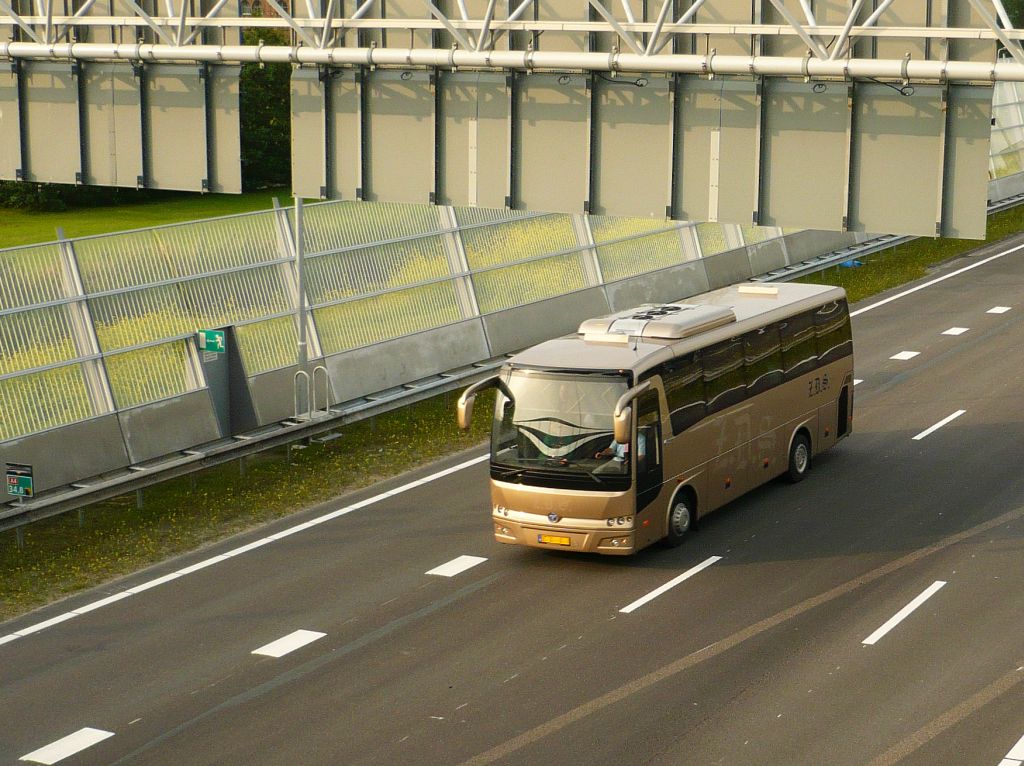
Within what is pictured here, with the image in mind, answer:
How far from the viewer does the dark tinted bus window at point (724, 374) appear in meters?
19.2

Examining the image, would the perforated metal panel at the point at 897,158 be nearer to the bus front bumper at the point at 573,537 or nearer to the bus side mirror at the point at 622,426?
the bus side mirror at the point at 622,426

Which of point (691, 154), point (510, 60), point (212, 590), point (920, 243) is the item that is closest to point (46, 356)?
point (212, 590)

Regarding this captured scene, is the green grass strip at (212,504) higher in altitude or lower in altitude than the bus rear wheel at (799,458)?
lower

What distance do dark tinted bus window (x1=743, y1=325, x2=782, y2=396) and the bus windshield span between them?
3.22m

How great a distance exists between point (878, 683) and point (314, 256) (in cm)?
1526

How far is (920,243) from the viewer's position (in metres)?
44.8

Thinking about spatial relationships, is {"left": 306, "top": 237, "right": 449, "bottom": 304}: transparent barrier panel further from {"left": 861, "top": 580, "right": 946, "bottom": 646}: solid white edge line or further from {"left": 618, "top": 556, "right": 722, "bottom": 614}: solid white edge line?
{"left": 861, "top": 580, "right": 946, "bottom": 646}: solid white edge line

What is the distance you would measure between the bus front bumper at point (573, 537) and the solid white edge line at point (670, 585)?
26.1 inches

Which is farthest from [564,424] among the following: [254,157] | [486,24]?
[254,157]

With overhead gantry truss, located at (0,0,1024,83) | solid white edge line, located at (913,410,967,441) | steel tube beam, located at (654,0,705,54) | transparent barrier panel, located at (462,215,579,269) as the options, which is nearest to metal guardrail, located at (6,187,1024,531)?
transparent barrier panel, located at (462,215,579,269)

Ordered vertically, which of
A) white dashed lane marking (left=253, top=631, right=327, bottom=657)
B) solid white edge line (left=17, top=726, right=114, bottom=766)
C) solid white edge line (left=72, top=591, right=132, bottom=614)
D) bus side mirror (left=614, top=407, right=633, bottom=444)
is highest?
bus side mirror (left=614, top=407, right=633, bottom=444)

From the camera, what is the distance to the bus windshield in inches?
694

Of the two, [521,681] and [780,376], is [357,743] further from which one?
[780,376]

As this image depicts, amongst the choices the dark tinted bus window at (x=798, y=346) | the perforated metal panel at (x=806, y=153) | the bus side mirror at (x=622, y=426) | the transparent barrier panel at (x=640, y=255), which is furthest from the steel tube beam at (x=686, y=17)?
the transparent barrier panel at (x=640, y=255)
